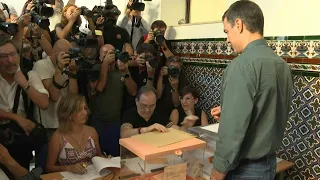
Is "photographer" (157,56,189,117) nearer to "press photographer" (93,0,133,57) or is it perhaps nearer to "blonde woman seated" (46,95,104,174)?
"press photographer" (93,0,133,57)

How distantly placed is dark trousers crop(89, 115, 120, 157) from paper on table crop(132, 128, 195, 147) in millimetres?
662

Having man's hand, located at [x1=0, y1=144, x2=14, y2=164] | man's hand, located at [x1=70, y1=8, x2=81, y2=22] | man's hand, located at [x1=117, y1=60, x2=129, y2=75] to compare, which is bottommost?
man's hand, located at [x1=0, y1=144, x2=14, y2=164]

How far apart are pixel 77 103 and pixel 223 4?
64.7 inches

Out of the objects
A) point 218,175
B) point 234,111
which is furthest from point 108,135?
point 234,111

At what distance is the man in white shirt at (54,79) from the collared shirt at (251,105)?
4.05 feet

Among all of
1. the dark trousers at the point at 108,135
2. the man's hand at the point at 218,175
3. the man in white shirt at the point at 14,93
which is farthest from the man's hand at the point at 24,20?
the man's hand at the point at 218,175

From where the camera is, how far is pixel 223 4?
279 centimetres

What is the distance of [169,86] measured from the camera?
8.76 ft

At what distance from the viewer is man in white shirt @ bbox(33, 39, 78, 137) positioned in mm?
2082

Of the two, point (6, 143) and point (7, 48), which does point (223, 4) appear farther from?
point (6, 143)

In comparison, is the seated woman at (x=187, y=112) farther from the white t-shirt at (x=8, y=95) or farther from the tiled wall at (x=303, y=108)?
the white t-shirt at (x=8, y=95)

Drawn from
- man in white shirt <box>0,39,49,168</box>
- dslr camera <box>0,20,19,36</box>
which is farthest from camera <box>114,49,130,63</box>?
dslr camera <box>0,20,19,36</box>

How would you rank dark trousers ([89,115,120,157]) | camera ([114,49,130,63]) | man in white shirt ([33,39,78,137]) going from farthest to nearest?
camera ([114,49,130,63]), dark trousers ([89,115,120,157]), man in white shirt ([33,39,78,137])

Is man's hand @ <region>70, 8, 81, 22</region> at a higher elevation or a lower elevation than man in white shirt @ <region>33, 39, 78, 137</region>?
higher
